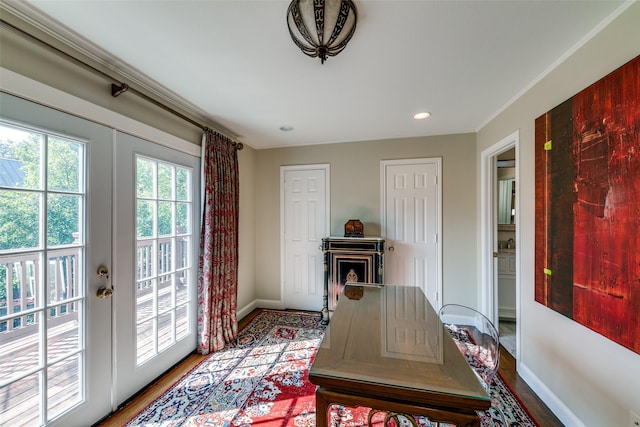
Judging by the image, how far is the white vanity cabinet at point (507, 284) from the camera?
3016mm

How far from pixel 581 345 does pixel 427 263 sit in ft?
5.40

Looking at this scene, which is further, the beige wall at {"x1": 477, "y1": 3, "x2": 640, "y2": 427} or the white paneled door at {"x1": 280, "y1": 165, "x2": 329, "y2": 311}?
the white paneled door at {"x1": 280, "y1": 165, "x2": 329, "y2": 311}

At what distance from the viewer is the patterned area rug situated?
5.17 feet

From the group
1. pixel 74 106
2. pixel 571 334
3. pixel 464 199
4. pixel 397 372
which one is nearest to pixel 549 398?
pixel 571 334

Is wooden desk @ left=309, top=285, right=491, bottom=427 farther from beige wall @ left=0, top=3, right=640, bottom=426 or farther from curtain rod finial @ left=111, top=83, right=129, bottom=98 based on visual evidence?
curtain rod finial @ left=111, top=83, right=129, bottom=98

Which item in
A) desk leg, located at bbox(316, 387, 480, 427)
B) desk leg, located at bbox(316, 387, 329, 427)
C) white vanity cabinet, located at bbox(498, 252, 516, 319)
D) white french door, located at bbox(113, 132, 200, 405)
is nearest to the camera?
desk leg, located at bbox(316, 387, 480, 427)

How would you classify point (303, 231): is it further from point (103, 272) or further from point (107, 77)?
point (107, 77)

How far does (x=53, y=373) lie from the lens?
1323 mm

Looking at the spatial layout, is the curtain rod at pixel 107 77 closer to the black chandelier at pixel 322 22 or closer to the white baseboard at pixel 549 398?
the black chandelier at pixel 322 22

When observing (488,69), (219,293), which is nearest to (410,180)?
(488,69)

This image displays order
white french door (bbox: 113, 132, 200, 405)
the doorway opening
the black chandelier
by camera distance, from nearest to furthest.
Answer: the black chandelier, white french door (bbox: 113, 132, 200, 405), the doorway opening

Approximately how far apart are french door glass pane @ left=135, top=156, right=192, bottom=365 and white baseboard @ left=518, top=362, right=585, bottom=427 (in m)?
2.99

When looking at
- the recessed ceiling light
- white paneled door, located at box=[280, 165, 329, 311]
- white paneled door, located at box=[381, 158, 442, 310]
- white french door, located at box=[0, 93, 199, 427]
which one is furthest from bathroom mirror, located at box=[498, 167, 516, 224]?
white french door, located at box=[0, 93, 199, 427]

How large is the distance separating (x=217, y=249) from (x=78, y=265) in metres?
1.07
